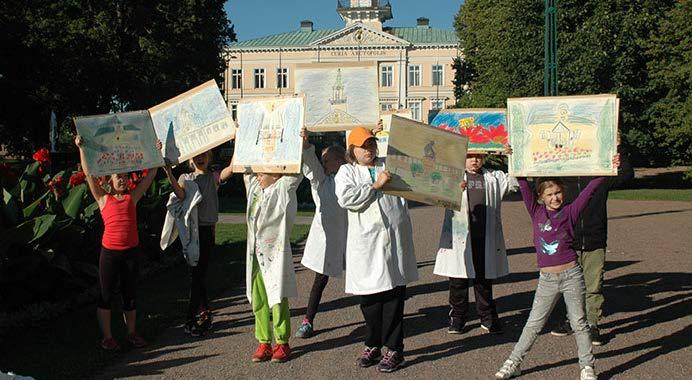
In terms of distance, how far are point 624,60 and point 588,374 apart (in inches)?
1250

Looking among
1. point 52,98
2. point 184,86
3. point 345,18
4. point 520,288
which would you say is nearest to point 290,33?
point 345,18

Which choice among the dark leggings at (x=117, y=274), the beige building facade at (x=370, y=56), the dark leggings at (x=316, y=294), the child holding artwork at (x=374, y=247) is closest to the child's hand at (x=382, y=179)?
the child holding artwork at (x=374, y=247)

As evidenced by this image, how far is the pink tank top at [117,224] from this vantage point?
702cm

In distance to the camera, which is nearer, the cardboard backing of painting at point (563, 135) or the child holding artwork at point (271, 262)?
the cardboard backing of painting at point (563, 135)

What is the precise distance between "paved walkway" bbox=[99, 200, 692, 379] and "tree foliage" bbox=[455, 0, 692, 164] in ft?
79.2

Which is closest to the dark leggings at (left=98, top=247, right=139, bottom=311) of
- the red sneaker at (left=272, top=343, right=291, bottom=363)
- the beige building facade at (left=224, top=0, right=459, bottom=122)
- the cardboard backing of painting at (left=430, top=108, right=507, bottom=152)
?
the red sneaker at (left=272, top=343, right=291, bottom=363)

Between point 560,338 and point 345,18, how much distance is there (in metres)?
93.5

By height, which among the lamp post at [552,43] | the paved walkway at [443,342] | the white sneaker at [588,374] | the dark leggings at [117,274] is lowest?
the paved walkway at [443,342]

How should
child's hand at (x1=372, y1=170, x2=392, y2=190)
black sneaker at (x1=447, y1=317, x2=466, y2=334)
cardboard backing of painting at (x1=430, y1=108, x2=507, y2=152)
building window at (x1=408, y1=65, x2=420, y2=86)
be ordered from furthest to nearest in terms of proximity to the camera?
building window at (x1=408, y1=65, x2=420, y2=86), black sneaker at (x1=447, y1=317, x2=466, y2=334), cardboard backing of painting at (x1=430, y1=108, x2=507, y2=152), child's hand at (x1=372, y1=170, x2=392, y2=190)

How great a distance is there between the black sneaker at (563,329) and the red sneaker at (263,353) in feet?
9.14

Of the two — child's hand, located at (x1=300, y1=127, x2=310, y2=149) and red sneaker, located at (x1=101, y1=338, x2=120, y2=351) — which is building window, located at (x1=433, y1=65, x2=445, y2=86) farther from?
red sneaker, located at (x1=101, y1=338, x2=120, y2=351)

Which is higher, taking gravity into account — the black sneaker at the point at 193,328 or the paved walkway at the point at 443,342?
the black sneaker at the point at 193,328

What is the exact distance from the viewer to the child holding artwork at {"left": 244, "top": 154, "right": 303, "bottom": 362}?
259 inches

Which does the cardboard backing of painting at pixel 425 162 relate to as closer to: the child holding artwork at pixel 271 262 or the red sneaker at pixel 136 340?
the child holding artwork at pixel 271 262
